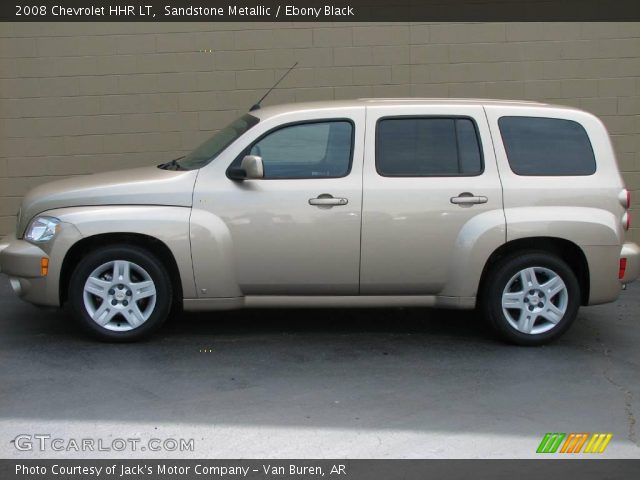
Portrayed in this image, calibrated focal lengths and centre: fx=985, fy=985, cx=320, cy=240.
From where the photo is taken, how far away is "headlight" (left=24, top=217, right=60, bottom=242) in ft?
23.2

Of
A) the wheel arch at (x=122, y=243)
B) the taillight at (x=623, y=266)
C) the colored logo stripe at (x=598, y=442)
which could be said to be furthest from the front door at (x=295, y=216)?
the colored logo stripe at (x=598, y=442)

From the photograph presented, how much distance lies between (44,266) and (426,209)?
2.77m

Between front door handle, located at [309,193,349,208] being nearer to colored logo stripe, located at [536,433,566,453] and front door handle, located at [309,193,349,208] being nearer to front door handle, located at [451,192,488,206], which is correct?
front door handle, located at [451,192,488,206]

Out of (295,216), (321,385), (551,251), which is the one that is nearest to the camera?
(321,385)

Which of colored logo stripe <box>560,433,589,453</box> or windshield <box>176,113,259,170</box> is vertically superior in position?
windshield <box>176,113,259,170</box>

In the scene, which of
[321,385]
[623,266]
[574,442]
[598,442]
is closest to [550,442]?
[574,442]

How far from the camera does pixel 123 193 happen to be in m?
7.11

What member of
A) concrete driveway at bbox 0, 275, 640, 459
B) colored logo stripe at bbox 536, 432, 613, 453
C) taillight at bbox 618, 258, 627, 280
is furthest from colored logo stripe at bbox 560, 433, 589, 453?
taillight at bbox 618, 258, 627, 280

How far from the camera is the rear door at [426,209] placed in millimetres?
7078

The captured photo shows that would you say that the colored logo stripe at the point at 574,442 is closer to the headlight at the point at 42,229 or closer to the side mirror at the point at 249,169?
the side mirror at the point at 249,169

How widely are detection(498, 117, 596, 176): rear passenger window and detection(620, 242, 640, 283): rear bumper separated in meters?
0.64

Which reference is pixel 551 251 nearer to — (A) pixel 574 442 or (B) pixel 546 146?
(B) pixel 546 146

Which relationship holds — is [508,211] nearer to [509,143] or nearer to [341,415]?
[509,143]
